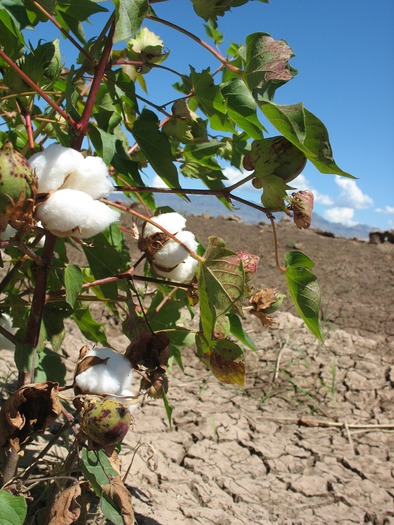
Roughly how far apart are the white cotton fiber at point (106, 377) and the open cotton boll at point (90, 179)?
24cm

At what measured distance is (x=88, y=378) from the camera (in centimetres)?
81

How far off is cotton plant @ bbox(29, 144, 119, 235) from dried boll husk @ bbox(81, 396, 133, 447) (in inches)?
8.5

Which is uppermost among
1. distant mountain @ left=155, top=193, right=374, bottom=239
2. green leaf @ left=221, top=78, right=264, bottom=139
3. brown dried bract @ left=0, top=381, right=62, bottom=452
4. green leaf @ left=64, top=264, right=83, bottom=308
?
distant mountain @ left=155, top=193, right=374, bottom=239

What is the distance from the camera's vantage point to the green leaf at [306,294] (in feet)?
2.74

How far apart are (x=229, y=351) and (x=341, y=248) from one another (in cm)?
378

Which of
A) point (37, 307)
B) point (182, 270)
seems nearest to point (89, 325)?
point (37, 307)

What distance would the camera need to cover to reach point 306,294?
850mm

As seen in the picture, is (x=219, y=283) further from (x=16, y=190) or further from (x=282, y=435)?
(x=282, y=435)

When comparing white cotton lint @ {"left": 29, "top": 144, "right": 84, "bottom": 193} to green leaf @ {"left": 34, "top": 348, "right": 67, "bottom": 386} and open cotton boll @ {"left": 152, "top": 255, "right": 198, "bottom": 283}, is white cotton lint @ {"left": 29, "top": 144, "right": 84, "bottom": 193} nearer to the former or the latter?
open cotton boll @ {"left": 152, "top": 255, "right": 198, "bottom": 283}

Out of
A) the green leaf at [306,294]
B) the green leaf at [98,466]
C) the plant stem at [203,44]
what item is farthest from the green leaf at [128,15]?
the green leaf at [98,466]

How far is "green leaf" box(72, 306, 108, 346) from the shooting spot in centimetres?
111

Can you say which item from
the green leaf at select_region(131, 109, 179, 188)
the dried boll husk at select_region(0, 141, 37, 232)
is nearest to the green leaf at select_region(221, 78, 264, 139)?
the green leaf at select_region(131, 109, 179, 188)

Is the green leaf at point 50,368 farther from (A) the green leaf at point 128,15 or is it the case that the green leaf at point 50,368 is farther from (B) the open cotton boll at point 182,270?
(A) the green leaf at point 128,15

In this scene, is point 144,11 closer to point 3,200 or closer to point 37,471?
point 3,200
